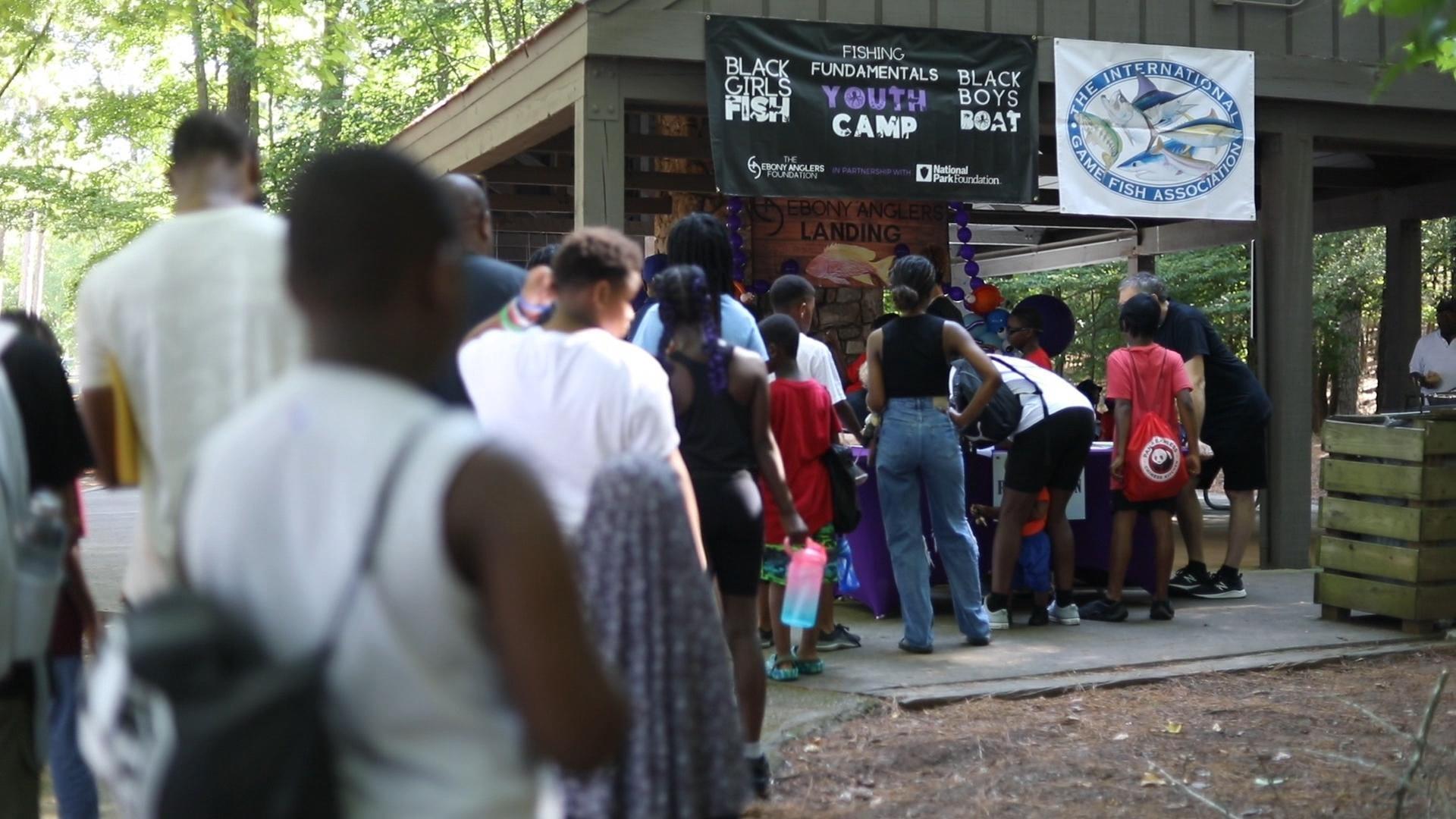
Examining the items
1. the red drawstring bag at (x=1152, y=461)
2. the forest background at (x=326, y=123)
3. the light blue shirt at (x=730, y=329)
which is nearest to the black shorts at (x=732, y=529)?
the light blue shirt at (x=730, y=329)

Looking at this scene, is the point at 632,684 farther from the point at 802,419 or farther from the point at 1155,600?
the point at 1155,600

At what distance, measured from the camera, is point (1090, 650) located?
25.2 feet

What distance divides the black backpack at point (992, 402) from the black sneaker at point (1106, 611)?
4.17ft

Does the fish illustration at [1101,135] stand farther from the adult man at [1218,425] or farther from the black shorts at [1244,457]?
the black shorts at [1244,457]

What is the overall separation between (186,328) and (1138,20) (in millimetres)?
8768

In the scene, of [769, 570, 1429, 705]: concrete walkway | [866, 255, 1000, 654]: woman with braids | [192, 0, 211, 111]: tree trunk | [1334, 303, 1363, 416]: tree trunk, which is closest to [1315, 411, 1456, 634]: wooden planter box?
[769, 570, 1429, 705]: concrete walkway

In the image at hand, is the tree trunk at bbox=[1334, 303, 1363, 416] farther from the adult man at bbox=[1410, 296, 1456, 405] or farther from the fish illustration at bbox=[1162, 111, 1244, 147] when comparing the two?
→ the fish illustration at bbox=[1162, 111, 1244, 147]

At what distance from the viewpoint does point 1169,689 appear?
690 centimetres

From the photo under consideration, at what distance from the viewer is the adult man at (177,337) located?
3.17 meters

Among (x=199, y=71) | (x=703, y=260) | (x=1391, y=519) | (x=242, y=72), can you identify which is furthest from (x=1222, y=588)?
(x=199, y=71)

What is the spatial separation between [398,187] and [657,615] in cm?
153

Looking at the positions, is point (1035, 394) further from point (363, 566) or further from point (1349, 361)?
point (1349, 361)

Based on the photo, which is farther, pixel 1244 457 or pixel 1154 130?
pixel 1154 130

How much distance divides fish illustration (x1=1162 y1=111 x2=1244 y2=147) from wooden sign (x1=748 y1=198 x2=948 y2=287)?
8.93ft
